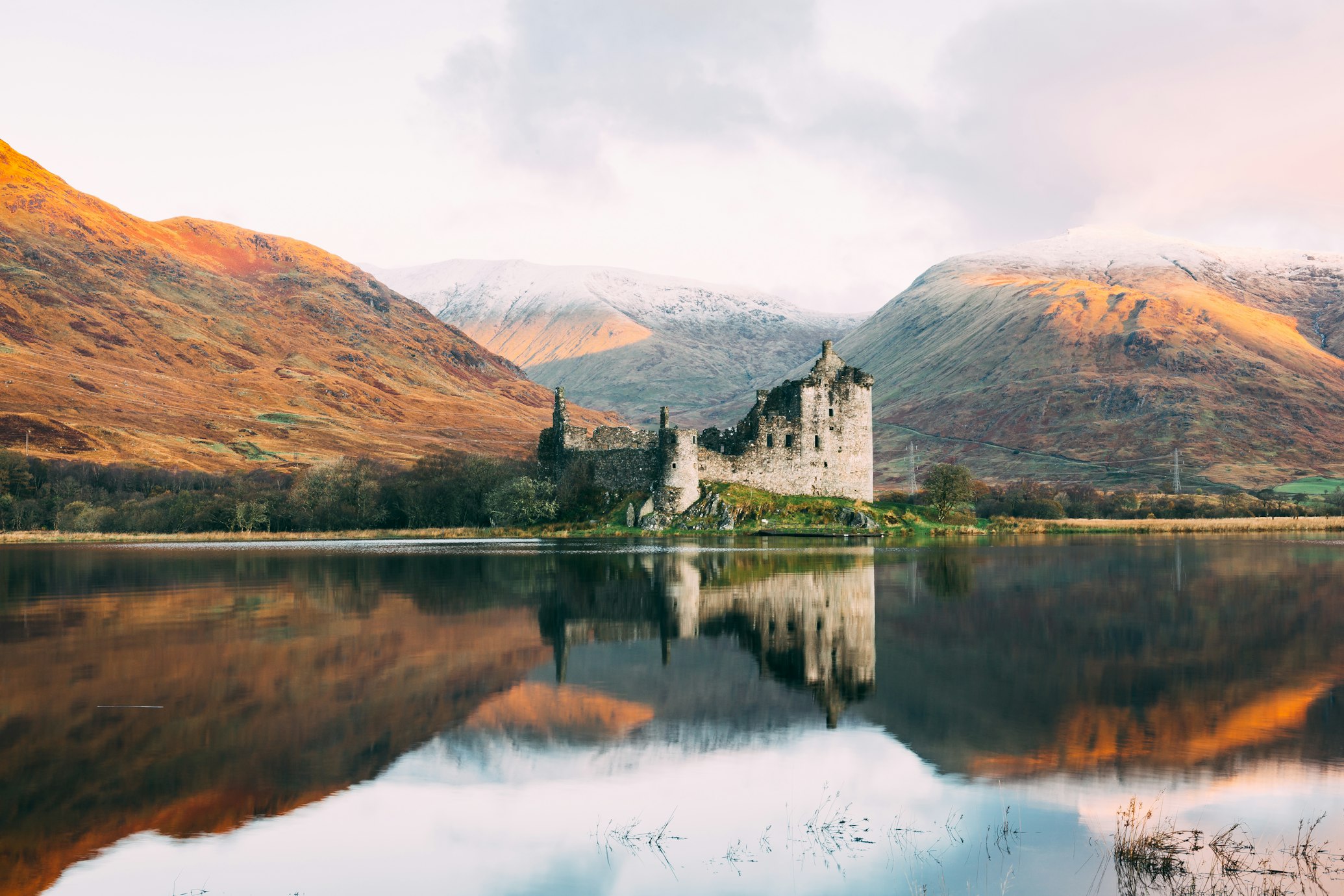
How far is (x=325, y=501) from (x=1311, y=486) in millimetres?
116647

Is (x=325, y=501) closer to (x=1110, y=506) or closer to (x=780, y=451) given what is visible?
(x=780, y=451)

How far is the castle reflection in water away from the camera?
56.7 feet

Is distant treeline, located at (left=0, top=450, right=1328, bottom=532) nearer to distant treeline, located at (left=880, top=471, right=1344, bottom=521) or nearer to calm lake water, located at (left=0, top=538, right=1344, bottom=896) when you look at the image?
distant treeline, located at (left=880, top=471, right=1344, bottom=521)

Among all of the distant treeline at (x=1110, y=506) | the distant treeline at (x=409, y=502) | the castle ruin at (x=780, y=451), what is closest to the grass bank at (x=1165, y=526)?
the distant treeline at (x=409, y=502)

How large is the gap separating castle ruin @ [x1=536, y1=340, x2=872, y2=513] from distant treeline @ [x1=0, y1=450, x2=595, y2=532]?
5.56 meters

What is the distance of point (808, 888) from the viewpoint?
8570 millimetres

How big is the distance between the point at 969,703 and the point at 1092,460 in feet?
511

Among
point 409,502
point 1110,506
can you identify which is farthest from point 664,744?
point 1110,506

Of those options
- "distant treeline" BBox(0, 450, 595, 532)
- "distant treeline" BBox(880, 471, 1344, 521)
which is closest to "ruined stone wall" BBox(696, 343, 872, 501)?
"distant treeline" BBox(0, 450, 595, 532)

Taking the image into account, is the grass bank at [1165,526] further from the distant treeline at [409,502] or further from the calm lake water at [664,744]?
the calm lake water at [664,744]

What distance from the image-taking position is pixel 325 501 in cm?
7869

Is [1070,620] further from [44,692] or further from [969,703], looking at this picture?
[44,692]

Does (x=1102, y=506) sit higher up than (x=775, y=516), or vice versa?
(x=1102, y=506)

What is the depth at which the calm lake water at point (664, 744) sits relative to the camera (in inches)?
355
